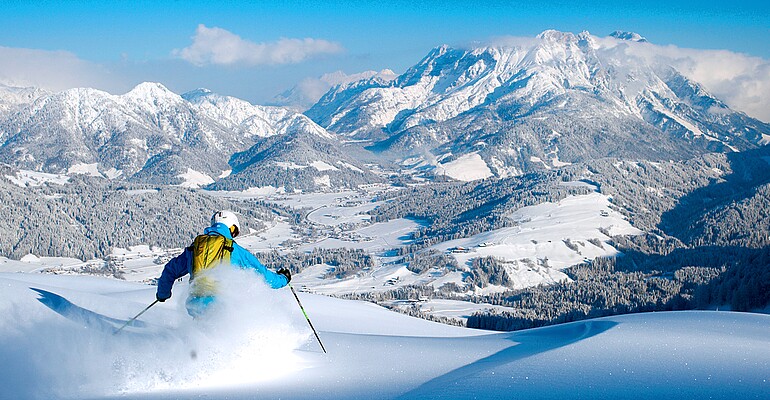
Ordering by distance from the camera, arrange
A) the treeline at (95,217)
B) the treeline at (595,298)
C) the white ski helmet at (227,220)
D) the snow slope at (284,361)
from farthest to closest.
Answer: the treeline at (95,217) → the treeline at (595,298) → the white ski helmet at (227,220) → the snow slope at (284,361)

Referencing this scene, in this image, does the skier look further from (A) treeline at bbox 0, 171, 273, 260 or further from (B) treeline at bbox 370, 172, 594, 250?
(A) treeline at bbox 0, 171, 273, 260

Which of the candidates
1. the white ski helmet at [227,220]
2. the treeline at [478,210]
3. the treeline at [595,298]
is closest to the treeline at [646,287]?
the treeline at [595,298]

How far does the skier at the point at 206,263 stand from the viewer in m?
9.97

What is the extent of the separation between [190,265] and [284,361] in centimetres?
236

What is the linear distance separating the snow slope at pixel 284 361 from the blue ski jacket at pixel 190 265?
33cm

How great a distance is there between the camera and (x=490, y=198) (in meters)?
189

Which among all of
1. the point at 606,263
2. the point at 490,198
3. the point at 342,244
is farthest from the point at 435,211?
the point at 606,263

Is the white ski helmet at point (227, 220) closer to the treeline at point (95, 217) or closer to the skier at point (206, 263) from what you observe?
the skier at point (206, 263)

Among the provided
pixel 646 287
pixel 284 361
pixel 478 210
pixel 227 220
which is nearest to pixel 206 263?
pixel 227 220

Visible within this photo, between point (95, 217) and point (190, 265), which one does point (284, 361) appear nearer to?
point (190, 265)

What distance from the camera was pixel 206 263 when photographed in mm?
10195

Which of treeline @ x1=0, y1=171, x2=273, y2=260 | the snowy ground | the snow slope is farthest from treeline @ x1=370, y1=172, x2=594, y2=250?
the snow slope

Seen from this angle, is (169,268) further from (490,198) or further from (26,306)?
(490,198)

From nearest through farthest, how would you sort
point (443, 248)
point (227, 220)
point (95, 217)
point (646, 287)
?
point (227, 220) < point (646, 287) < point (443, 248) < point (95, 217)
